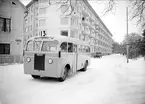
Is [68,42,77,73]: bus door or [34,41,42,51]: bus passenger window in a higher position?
[34,41,42,51]: bus passenger window

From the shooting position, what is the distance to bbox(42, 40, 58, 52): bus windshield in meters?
4.62

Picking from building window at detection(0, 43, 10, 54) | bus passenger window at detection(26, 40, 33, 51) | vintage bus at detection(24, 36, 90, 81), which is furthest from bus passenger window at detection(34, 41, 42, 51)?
building window at detection(0, 43, 10, 54)

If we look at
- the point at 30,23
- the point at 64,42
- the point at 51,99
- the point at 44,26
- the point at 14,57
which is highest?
the point at 30,23

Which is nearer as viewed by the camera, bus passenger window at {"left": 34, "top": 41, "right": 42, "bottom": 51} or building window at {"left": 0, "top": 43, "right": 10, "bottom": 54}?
bus passenger window at {"left": 34, "top": 41, "right": 42, "bottom": 51}

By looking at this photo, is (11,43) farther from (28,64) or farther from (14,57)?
(28,64)

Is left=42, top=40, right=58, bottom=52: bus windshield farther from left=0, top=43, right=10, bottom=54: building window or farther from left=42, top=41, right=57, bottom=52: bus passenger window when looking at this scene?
left=0, top=43, right=10, bottom=54: building window

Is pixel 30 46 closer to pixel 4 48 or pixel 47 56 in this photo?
pixel 47 56

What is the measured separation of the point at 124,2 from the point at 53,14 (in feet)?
67.2

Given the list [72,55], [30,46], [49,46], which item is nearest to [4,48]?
[30,46]

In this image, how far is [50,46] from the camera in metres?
4.70

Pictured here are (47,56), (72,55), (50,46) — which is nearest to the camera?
(47,56)

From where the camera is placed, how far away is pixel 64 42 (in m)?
4.96

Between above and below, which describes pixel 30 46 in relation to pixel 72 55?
above

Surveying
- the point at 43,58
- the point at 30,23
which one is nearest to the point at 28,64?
the point at 43,58
